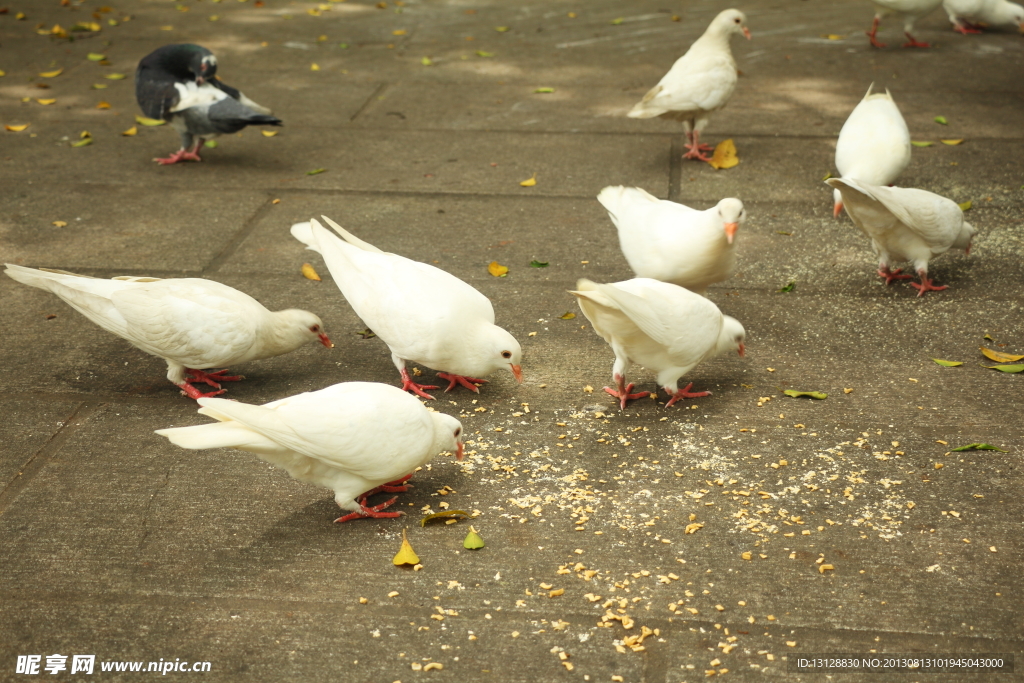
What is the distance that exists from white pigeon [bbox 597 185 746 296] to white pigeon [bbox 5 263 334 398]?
187 centimetres

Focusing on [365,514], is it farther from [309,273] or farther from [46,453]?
[309,273]

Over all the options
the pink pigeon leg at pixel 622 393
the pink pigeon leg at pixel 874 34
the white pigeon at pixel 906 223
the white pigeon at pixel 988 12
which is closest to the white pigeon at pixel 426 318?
the pink pigeon leg at pixel 622 393

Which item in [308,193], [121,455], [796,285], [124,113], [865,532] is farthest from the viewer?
[124,113]

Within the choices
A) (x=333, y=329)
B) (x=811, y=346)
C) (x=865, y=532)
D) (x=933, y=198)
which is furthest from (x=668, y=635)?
(x=933, y=198)

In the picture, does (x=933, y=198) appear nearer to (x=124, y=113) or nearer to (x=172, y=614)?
(x=172, y=614)

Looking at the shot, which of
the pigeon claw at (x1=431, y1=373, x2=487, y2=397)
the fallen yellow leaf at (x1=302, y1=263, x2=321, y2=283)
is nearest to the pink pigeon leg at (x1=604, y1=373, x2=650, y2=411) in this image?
the pigeon claw at (x1=431, y1=373, x2=487, y2=397)

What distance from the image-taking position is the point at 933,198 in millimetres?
4746

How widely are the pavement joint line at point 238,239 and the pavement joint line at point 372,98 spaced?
191 centimetres

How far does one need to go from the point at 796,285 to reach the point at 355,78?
5446mm

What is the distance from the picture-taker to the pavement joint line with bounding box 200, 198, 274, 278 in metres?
5.35

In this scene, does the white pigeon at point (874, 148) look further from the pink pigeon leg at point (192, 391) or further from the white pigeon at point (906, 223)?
the pink pigeon leg at point (192, 391)

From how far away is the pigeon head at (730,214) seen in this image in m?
4.15

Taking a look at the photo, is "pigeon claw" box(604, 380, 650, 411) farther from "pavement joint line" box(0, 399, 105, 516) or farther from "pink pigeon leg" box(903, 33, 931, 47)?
"pink pigeon leg" box(903, 33, 931, 47)

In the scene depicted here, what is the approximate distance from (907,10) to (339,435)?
794cm
